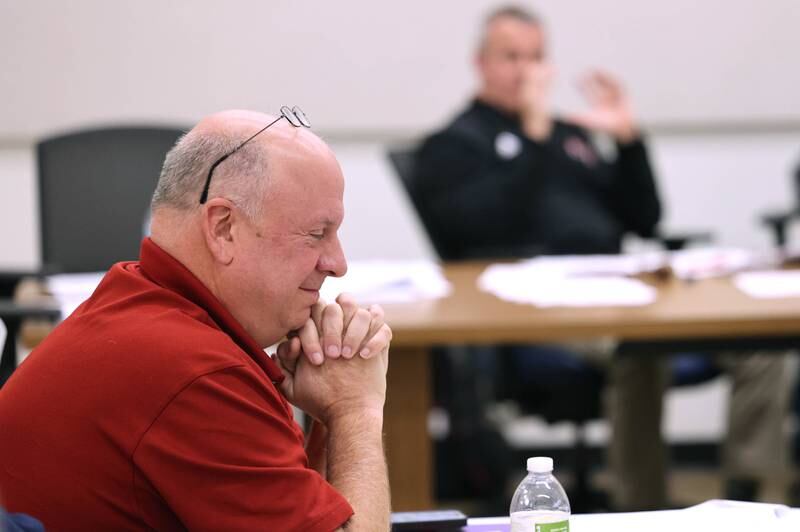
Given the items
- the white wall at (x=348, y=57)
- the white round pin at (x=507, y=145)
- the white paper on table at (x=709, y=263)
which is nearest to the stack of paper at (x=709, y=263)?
the white paper on table at (x=709, y=263)

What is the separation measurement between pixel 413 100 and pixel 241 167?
338 centimetres

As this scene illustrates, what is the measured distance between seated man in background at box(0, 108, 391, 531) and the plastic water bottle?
0.51 feet

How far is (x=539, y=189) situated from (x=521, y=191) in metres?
0.11

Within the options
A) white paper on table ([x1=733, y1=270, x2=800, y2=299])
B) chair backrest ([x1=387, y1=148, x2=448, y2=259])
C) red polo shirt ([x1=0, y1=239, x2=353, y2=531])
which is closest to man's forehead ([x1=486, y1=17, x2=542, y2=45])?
chair backrest ([x1=387, y1=148, x2=448, y2=259])

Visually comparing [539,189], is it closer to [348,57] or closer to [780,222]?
[780,222]

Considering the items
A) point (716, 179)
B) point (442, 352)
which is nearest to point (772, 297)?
point (442, 352)

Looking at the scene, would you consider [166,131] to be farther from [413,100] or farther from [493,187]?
[413,100]

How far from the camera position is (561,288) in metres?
2.88

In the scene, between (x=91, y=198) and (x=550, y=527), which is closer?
(x=550, y=527)

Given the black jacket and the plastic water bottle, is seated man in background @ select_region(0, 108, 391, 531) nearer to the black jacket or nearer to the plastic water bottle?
the plastic water bottle

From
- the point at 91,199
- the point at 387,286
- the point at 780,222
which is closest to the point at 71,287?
the point at 91,199

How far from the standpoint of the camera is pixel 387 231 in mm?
4727

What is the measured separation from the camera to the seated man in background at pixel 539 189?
12.1ft

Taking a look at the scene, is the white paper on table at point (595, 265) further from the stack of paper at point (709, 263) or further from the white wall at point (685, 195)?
the white wall at point (685, 195)
